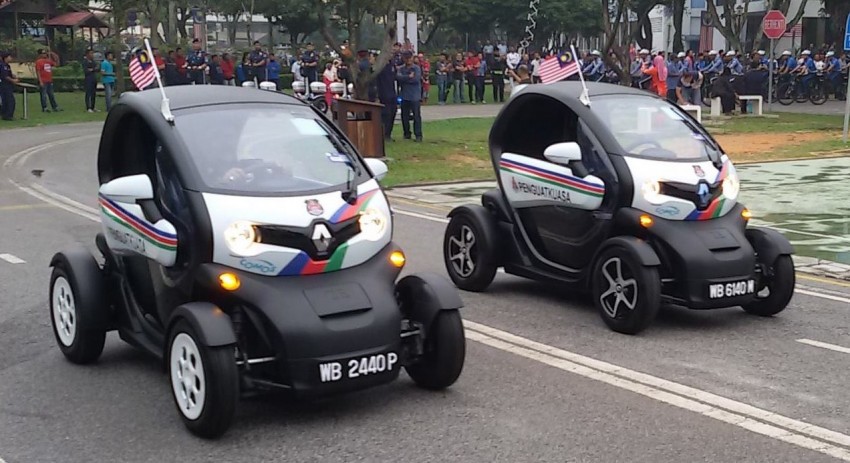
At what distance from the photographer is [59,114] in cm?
3256

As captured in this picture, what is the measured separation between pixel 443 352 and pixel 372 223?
31.7 inches

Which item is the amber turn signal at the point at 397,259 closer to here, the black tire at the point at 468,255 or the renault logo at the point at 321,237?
the renault logo at the point at 321,237

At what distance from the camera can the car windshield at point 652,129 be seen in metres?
8.34

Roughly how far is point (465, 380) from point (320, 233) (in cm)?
138

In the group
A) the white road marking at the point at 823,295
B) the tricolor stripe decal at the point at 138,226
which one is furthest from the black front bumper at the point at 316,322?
the white road marking at the point at 823,295

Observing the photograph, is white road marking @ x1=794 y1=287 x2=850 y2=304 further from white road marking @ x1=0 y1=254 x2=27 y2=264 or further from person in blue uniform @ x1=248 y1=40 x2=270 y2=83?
person in blue uniform @ x1=248 y1=40 x2=270 y2=83

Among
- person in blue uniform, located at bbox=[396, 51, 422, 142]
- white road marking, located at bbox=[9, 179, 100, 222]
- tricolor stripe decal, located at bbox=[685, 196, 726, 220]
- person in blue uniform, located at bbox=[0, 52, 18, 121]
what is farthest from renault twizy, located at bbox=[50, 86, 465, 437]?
person in blue uniform, located at bbox=[0, 52, 18, 121]

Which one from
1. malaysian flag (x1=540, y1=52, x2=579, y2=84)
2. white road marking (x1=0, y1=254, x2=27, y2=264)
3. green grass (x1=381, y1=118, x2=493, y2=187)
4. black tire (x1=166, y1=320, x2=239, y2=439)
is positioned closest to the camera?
black tire (x1=166, y1=320, x2=239, y2=439)

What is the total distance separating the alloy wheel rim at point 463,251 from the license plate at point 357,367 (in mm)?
3599

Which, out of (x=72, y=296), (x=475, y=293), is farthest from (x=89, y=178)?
(x=72, y=296)

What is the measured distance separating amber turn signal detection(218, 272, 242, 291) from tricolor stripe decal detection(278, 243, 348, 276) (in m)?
0.23

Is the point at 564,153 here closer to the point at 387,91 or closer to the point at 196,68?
the point at 387,91

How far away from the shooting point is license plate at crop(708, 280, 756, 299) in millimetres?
7755

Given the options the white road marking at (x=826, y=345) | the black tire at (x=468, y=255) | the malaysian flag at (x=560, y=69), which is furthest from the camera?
the malaysian flag at (x=560, y=69)
